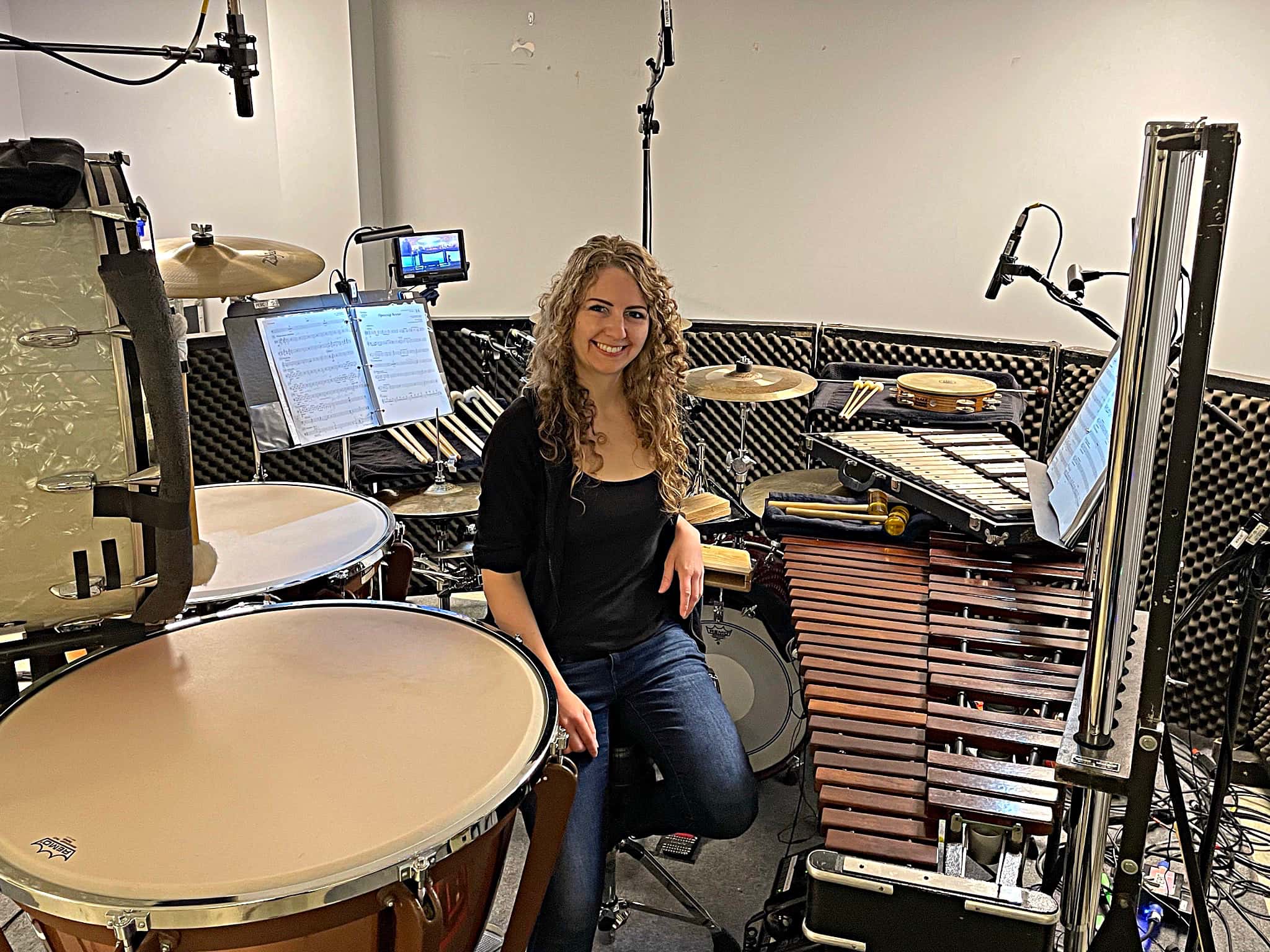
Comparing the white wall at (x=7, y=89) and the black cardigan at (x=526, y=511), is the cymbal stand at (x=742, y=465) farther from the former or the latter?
the white wall at (x=7, y=89)

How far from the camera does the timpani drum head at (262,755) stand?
4.11 feet

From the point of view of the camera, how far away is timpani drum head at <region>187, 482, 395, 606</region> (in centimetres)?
225

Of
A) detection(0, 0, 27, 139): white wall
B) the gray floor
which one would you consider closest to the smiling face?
the gray floor

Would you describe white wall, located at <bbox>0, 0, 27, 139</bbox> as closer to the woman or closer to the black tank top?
the woman

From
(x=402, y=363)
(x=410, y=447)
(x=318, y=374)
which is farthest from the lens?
(x=410, y=447)

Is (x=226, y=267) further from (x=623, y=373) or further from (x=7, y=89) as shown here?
(x=7, y=89)

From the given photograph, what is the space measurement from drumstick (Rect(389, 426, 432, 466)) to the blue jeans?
1736 millimetres

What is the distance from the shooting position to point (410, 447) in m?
3.95

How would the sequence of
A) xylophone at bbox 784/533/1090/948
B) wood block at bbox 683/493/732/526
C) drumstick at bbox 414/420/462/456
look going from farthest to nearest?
drumstick at bbox 414/420/462/456 < wood block at bbox 683/493/732/526 < xylophone at bbox 784/533/1090/948

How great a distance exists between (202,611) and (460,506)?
1346 mm

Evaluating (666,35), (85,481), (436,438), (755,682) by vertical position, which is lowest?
(755,682)

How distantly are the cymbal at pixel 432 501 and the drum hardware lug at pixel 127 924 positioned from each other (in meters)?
2.13

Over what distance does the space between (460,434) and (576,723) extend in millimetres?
2170

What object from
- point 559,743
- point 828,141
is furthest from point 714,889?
point 828,141
